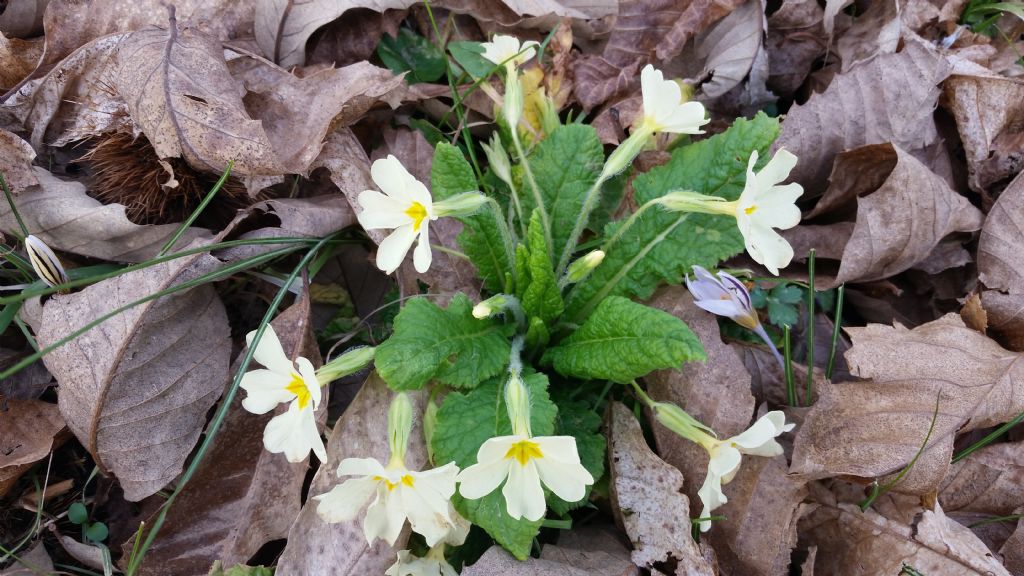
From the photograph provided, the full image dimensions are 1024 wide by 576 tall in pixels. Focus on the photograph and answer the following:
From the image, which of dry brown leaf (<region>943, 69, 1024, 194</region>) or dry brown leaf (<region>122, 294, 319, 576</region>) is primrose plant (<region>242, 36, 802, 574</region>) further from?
dry brown leaf (<region>943, 69, 1024, 194</region>)

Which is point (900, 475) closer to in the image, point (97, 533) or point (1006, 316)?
point (1006, 316)

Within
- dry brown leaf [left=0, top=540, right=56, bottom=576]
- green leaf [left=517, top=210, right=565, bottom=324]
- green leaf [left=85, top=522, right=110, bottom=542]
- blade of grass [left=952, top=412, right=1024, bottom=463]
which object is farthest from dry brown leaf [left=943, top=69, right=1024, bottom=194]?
dry brown leaf [left=0, top=540, right=56, bottom=576]

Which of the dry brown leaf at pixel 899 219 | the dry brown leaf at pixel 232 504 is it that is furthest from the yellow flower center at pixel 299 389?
the dry brown leaf at pixel 899 219

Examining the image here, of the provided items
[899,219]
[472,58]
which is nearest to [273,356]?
[472,58]

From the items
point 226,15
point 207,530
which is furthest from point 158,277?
point 226,15

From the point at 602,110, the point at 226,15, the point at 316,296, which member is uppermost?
the point at 226,15

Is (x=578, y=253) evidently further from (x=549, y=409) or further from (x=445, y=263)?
(x=549, y=409)

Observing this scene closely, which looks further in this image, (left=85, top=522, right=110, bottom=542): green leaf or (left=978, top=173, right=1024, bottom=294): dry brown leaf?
(left=978, top=173, right=1024, bottom=294): dry brown leaf

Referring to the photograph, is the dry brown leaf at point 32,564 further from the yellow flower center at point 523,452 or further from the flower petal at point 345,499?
the yellow flower center at point 523,452

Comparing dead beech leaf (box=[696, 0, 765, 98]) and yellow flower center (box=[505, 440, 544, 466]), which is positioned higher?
dead beech leaf (box=[696, 0, 765, 98])
